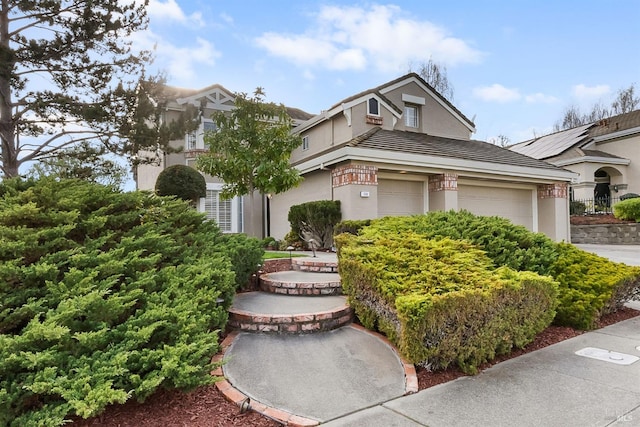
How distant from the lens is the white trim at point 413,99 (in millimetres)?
15047

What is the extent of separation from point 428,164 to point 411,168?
0.62 metres

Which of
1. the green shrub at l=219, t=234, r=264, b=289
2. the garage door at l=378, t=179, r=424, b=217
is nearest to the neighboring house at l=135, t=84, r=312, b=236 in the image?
the garage door at l=378, t=179, r=424, b=217

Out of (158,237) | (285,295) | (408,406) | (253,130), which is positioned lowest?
(408,406)

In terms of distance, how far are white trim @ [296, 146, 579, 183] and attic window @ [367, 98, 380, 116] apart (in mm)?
2878

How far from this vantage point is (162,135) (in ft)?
37.4

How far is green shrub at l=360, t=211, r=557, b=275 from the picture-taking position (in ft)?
17.5

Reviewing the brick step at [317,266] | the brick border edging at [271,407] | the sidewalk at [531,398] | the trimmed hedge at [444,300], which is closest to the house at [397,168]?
the brick step at [317,266]

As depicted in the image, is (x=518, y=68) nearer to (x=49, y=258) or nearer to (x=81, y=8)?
(x=81, y=8)

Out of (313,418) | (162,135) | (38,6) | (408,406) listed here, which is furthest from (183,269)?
(38,6)

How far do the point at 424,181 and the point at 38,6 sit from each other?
12610mm

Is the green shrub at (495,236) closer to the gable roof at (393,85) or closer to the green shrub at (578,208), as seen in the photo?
the gable roof at (393,85)

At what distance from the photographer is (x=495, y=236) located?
18.7ft

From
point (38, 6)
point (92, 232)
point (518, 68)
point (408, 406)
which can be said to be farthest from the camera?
point (518, 68)

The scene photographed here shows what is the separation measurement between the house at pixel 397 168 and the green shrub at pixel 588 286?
609 cm
